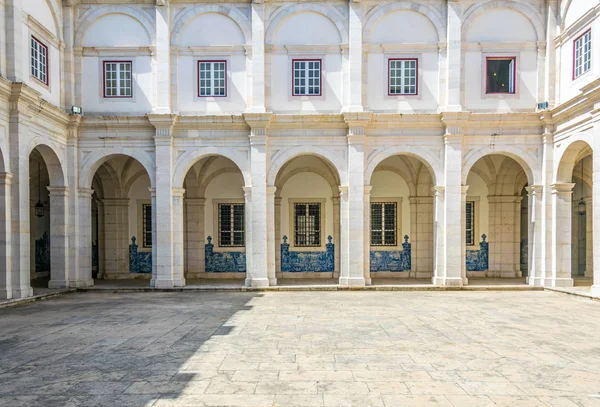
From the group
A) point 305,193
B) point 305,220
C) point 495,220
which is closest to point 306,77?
point 305,193

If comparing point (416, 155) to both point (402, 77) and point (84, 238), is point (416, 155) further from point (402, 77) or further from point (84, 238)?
point (84, 238)

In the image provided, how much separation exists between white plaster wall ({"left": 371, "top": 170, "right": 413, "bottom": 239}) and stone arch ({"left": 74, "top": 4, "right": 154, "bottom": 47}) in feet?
33.6

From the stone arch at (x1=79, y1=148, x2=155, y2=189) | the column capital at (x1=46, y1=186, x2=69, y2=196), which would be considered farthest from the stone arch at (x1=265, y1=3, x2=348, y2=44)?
the column capital at (x1=46, y1=186, x2=69, y2=196)

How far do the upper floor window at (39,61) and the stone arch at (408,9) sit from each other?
34.0ft

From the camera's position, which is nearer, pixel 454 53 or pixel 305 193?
pixel 454 53

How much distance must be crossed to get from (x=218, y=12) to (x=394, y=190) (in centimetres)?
966

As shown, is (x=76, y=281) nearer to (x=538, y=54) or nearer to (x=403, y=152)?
(x=403, y=152)

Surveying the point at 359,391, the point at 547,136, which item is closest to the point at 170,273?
the point at 359,391

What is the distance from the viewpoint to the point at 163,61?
16703 millimetres

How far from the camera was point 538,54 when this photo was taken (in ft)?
54.9

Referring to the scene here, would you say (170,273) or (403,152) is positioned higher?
(403,152)


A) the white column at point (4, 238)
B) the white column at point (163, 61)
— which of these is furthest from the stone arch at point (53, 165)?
the white column at point (163, 61)

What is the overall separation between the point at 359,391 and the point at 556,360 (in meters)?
3.51

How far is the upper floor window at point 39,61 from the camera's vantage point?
1498 cm
